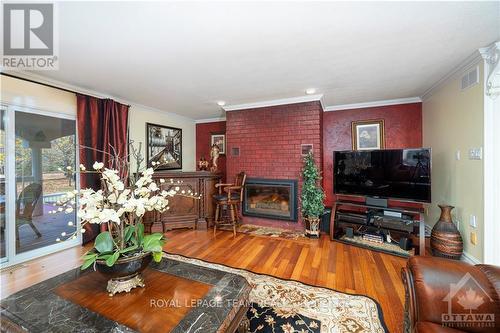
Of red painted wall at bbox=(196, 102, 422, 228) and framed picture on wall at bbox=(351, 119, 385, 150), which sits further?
framed picture on wall at bbox=(351, 119, 385, 150)

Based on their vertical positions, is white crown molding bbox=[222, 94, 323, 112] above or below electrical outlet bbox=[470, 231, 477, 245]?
above

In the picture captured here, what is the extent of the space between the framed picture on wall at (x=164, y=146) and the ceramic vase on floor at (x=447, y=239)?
425cm

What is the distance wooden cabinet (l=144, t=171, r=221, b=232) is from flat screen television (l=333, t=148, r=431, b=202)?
2291mm

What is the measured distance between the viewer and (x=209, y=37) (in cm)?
177

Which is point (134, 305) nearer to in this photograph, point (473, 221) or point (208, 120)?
point (473, 221)

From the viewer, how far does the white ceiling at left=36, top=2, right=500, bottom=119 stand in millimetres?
1466

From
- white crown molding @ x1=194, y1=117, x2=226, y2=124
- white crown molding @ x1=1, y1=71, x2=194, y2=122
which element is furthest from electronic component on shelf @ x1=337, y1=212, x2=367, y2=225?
white crown molding @ x1=1, y1=71, x2=194, y2=122

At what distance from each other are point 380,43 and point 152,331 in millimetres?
2665

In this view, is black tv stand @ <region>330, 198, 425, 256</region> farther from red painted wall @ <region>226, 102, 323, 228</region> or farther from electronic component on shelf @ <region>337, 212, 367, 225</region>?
red painted wall @ <region>226, 102, 323, 228</region>

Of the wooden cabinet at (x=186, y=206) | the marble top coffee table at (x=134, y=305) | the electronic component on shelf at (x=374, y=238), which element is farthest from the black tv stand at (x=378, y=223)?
the marble top coffee table at (x=134, y=305)

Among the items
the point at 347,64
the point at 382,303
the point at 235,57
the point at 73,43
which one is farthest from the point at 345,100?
the point at 73,43

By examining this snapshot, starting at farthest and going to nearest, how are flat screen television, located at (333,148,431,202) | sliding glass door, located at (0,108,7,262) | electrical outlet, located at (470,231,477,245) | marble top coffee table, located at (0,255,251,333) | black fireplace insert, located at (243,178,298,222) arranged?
black fireplace insert, located at (243,178,298,222) → flat screen television, located at (333,148,431,202) → sliding glass door, located at (0,108,7,262) → electrical outlet, located at (470,231,477,245) → marble top coffee table, located at (0,255,251,333)

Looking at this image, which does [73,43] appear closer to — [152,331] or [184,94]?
[184,94]

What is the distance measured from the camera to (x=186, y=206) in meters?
3.81
